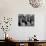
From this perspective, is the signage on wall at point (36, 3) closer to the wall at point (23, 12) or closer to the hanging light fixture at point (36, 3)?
the hanging light fixture at point (36, 3)

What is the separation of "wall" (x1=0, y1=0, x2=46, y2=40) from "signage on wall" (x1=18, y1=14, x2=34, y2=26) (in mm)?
115

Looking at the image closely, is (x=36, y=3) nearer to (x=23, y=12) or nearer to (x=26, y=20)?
(x=23, y=12)

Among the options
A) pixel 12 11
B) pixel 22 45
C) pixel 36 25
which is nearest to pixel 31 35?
pixel 36 25

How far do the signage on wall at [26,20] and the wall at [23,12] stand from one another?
0.38 ft

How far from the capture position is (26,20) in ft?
16.2

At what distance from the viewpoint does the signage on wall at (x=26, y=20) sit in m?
4.92

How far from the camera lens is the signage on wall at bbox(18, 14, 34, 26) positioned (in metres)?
4.92

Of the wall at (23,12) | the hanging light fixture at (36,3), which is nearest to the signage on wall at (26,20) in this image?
the wall at (23,12)

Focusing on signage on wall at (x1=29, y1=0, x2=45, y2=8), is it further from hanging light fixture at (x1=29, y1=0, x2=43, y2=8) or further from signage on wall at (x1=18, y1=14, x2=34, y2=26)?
signage on wall at (x1=18, y1=14, x2=34, y2=26)

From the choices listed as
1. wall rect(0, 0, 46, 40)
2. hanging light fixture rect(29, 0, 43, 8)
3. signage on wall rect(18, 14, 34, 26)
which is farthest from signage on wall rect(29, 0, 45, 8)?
signage on wall rect(18, 14, 34, 26)

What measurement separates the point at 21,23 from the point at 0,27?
80 cm

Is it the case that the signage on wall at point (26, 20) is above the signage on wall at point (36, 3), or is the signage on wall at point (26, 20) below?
below

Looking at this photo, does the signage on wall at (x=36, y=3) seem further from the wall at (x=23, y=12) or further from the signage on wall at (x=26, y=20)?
the signage on wall at (x=26, y=20)

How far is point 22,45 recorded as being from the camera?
13.6ft
